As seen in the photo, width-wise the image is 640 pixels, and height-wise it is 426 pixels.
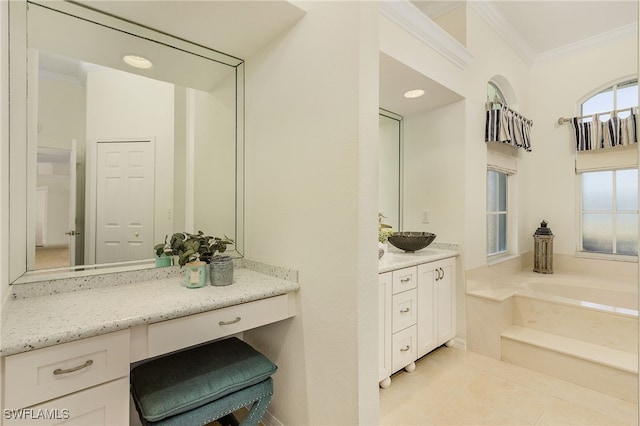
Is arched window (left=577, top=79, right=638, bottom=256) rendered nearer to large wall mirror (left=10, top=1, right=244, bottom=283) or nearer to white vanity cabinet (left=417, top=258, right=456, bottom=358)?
white vanity cabinet (left=417, top=258, right=456, bottom=358)

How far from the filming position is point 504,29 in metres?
3.10

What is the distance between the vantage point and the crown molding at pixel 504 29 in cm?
276

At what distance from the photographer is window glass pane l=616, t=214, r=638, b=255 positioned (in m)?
3.21

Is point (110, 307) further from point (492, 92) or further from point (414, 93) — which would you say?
point (492, 92)

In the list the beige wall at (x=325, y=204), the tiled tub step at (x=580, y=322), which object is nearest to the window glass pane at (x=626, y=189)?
the tiled tub step at (x=580, y=322)

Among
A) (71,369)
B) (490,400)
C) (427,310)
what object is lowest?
(490,400)

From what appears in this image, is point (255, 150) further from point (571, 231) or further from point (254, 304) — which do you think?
point (571, 231)

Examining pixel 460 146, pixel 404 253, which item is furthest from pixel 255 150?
pixel 460 146

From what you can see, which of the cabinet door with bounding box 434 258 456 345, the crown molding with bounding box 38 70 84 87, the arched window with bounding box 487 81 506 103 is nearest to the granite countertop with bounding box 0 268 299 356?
the crown molding with bounding box 38 70 84 87

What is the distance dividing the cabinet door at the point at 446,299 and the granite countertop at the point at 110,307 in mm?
1521

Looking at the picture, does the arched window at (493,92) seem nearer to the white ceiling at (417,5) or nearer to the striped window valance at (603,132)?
the white ceiling at (417,5)

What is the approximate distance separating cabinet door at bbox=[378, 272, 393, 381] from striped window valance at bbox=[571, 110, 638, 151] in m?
3.09

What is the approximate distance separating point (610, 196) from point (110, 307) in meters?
4.68

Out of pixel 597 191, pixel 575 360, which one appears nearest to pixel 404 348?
pixel 575 360
